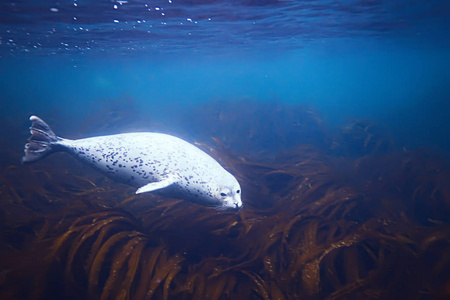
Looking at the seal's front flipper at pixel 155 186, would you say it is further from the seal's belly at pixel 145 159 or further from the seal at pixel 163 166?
the seal's belly at pixel 145 159

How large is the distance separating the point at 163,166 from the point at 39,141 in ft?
7.71

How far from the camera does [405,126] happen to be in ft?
65.1

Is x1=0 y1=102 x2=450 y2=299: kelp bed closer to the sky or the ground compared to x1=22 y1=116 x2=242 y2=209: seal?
closer to the ground

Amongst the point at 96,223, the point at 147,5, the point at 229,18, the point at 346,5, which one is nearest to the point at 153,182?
the point at 96,223

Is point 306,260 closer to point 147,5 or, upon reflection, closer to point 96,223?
point 96,223

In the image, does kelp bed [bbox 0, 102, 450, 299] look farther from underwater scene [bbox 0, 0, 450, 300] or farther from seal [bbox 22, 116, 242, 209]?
seal [bbox 22, 116, 242, 209]

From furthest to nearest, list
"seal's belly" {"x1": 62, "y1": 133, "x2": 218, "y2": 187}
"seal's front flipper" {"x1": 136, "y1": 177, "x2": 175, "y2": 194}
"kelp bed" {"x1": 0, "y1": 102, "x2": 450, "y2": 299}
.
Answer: "seal's belly" {"x1": 62, "y1": 133, "x2": 218, "y2": 187} → "kelp bed" {"x1": 0, "y1": 102, "x2": 450, "y2": 299} → "seal's front flipper" {"x1": 136, "y1": 177, "x2": 175, "y2": 194}

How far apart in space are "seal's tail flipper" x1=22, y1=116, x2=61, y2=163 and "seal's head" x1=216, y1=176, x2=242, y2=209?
2973 mm

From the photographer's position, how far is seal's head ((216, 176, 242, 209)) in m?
3.25

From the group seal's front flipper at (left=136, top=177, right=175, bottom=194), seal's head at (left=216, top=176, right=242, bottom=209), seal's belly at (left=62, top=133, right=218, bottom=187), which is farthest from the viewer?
seal's belly at (left=62, top=133, right=218, bottom=187)

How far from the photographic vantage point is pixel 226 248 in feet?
13.1

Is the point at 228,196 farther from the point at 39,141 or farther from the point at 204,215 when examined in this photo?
the point at 39,141

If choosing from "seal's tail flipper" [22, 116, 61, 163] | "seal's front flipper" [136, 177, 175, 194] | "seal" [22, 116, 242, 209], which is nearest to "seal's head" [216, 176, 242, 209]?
"seal" [22, 116, 242, 209]

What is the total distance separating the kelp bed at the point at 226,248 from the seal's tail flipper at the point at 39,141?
0.96m
